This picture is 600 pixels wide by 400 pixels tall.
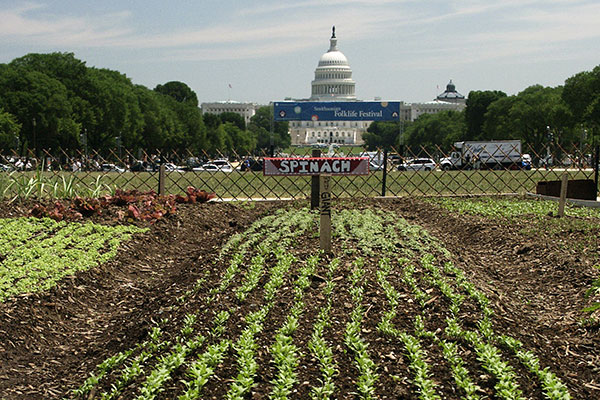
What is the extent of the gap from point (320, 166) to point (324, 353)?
23.0 ft

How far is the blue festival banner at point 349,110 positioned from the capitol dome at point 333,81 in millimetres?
101518

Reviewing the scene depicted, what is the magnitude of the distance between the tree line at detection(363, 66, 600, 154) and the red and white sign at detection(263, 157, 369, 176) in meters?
20.5

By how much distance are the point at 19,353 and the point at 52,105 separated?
4575cm

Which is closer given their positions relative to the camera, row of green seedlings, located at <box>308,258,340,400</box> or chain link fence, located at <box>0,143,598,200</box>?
row of green seedlings, located at <box>308,258,340,400</box>

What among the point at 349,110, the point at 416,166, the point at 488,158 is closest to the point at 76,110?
the point at 416,166

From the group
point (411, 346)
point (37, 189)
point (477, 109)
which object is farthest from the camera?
point (477, 109)

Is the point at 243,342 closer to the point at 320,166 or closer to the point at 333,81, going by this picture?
the point at 320,166

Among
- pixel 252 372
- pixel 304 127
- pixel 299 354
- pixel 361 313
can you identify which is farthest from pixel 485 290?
pixel 304 127

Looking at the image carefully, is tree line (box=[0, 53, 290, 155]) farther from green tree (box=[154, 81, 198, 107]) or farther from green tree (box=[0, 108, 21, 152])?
green tree (box=[154, 81, 198, 107])

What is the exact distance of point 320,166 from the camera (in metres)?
12.4

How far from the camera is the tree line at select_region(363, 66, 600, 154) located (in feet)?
173

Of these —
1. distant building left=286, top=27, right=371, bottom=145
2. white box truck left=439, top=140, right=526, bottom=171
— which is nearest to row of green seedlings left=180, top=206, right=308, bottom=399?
white box truck left=439, top=140, right=526, bottom=171

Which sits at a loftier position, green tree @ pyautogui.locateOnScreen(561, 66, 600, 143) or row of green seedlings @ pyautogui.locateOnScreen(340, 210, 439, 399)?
green tree @ pyautogui.locateOnScreen(561, 66, 600, 143)

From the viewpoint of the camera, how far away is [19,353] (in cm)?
662
